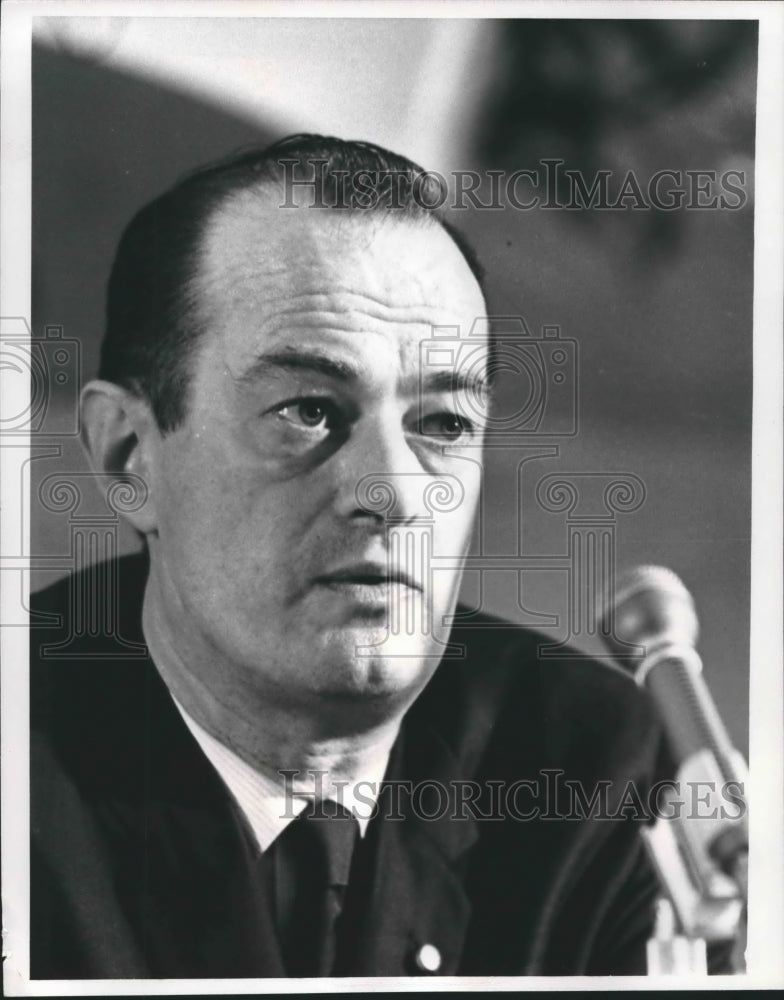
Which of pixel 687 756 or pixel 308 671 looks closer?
pixel 308 671

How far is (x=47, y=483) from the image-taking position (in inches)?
93.1

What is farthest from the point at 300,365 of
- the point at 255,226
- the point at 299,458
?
the point at 255,226

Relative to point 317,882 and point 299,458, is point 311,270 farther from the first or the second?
point 317,882

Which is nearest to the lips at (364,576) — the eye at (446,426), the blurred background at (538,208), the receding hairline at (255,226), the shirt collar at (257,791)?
the blurred background at (538,208)

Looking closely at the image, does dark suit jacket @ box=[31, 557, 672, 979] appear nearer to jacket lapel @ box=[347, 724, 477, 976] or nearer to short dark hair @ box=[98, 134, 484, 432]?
jacket lapel @ box=[347, 724, 477, 976]

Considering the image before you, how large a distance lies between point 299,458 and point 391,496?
0.19m

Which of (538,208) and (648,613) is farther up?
(538,208)

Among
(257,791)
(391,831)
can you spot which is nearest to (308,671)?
(257,791)

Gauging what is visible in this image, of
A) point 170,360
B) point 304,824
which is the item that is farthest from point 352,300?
point 304,824

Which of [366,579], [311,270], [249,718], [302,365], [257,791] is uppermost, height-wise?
[311,270]

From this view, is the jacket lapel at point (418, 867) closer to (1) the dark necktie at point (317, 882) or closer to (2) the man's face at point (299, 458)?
(1) the dark necktie at point (317, 882)

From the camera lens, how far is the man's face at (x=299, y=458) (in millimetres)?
2291

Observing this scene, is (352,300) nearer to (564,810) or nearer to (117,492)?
(117,492)

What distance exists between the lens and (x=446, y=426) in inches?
92.5
